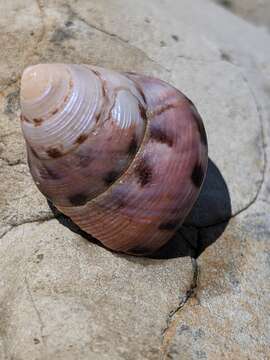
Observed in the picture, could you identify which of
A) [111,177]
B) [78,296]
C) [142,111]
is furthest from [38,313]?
[142,111]

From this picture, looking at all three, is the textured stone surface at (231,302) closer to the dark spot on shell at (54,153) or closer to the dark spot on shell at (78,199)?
the dark spot on shell at (78,199)

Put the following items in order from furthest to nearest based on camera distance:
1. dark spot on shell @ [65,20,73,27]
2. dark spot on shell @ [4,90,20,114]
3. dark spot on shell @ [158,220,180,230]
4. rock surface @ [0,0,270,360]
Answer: dark spot on shell @ [65,20,73,27]
dark spot on shell @ [4,90,20,114]
dark spot on shell @ [158,220,180,230]
rock surface @ [0,0,270,360]

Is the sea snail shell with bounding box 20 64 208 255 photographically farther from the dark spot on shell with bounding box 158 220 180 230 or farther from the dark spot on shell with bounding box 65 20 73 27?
the dark spot on shell with bounding box 65 20 73 27

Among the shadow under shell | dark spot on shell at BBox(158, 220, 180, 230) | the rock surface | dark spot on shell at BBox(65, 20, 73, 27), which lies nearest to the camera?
the rock surface

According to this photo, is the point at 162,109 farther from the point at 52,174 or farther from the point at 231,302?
the point at 231,302

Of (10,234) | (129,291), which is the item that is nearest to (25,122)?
(10,234)

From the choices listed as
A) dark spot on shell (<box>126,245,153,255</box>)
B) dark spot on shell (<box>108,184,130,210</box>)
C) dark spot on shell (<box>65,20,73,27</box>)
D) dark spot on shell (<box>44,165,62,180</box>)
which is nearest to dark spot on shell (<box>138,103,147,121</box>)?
dark spot on shell (<box>108,184,130,210</box>)

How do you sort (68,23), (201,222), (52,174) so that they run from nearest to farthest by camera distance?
(52,174) < (201,222) < (68,23)
